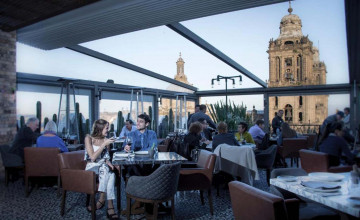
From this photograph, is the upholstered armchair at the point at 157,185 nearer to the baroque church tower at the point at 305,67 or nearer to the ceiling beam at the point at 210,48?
the baroque church tower at the point at 305,67

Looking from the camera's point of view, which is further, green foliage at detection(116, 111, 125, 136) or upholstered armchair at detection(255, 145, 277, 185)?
green foliage at detection(116, 111, 125, 136)

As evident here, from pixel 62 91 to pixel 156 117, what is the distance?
427cm

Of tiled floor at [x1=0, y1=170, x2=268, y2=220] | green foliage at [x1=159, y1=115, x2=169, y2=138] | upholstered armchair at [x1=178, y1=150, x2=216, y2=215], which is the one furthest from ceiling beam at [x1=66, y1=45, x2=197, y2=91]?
upholstered armchair at [x1=178, y1=150, x2=216, y2=215]

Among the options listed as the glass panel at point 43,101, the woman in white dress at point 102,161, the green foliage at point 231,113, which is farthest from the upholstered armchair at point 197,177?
the green foliage at point 231,113

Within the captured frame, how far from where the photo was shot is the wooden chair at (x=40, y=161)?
192 inches

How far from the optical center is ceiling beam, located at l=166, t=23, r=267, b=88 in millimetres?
7416

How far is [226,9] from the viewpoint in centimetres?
577

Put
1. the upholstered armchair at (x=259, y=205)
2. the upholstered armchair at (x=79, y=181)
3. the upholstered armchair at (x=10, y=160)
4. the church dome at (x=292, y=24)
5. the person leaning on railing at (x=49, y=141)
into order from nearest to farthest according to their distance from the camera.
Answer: the upholstered armchair at (x=259, y=205) < the church dome at (x=292, y=24) < the upholstered armchair at (x=79, y=181) < the person leaning on railing at (x=49, y=141) < the upholstered armchair at (x=10, y=160)

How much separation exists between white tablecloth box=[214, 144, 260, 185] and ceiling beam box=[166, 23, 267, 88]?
356cm

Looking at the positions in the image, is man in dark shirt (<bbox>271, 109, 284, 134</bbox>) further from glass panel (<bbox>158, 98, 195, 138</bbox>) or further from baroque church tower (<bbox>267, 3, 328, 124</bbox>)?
glass panel (<bbox>158, 98, 195, 138</bbox>)

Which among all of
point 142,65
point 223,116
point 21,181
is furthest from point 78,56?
point 223,116

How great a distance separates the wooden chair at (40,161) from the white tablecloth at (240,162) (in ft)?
8.78

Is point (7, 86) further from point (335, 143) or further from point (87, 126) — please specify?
point (335, 143)

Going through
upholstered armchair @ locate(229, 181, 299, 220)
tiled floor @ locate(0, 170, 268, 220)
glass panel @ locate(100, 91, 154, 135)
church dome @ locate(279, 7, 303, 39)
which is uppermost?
church dome @ locate(279, 7, 303, 39)
